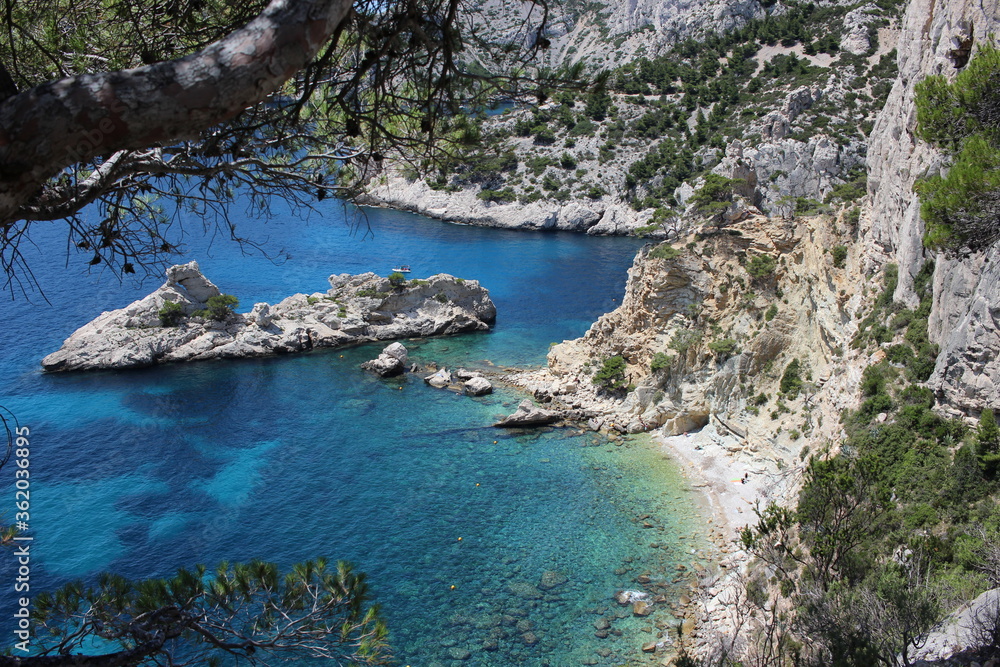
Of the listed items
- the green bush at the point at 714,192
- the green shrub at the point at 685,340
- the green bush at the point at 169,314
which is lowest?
the green bush at the point at 169,314

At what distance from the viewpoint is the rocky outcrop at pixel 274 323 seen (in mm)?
31844

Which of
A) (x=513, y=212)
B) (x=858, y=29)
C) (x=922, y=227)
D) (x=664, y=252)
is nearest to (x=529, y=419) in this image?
(x=664, y=252)

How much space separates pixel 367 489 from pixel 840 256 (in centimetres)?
1558

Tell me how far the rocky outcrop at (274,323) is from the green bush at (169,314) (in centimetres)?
27

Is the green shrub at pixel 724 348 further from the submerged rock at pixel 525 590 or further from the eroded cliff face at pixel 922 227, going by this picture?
the submerged rock at pixel 525 590

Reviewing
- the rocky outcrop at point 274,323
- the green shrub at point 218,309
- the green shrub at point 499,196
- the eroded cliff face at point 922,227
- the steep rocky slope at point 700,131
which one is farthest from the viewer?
the green shrub at point 499,196

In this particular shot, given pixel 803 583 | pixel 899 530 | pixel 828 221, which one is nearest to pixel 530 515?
pixel 803 583

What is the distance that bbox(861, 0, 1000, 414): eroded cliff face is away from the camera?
11.9 m

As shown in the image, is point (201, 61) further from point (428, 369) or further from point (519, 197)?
point (519, 197)

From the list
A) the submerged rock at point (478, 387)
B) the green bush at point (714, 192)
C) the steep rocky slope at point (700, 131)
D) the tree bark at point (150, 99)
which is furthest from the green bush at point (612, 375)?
the tree bark at point (150, 99)

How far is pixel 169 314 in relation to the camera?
33281mm

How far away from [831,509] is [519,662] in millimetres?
6616

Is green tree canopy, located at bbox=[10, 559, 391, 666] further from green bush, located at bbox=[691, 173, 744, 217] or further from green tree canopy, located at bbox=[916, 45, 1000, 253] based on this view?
green bush, located at bbox=[691, 173, 744, 217]

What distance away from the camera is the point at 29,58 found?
5.77 m
